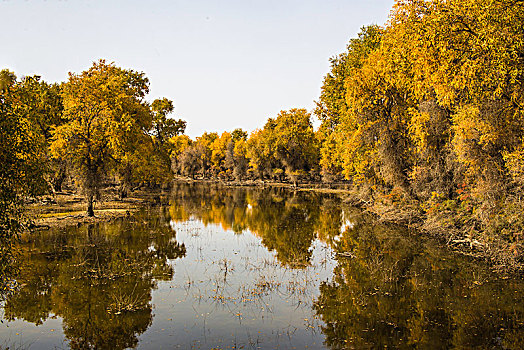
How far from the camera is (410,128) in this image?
25.9 m

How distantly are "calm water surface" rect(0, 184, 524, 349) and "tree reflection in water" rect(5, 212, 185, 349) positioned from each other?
0.06m

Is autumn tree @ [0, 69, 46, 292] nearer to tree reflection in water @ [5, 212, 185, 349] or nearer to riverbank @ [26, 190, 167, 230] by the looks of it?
tree reflection in water @ [5, 212, 185, 349]

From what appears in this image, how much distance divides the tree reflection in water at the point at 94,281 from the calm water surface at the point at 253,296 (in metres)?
0.06

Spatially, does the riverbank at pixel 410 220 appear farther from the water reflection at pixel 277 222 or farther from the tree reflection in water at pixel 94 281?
the water reflection at pixel 277 222

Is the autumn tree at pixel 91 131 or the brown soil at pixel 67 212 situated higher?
the autumn tree at pixel 91 131

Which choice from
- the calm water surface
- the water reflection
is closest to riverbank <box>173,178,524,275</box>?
the calm water surface

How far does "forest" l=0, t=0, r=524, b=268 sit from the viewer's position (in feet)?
52.2

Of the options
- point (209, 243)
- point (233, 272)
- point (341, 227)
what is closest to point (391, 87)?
point (341, 227)

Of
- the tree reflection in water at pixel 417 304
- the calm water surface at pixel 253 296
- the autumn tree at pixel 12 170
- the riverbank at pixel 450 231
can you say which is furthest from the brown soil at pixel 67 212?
the riverbank at pixel 450 231

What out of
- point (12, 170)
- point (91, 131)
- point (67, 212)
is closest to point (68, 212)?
point (67, 212)

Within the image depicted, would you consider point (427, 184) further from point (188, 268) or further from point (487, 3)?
point (188, 268)

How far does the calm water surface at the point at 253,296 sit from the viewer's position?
1111cm

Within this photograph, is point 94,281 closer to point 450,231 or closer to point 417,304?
point 417,304

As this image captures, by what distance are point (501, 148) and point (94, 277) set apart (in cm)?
1952
